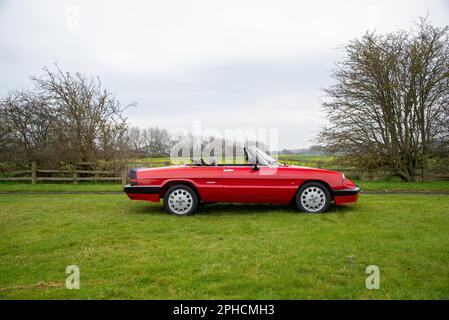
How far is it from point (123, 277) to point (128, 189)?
396cm

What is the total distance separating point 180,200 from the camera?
277 inches

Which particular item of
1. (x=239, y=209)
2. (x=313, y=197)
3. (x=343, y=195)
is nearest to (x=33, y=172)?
(x=239, y=209)

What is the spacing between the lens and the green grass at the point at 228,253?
10.4ft

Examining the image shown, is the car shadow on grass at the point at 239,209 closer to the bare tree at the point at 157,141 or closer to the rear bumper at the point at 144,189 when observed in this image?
the rear bumper at the point at 144,189

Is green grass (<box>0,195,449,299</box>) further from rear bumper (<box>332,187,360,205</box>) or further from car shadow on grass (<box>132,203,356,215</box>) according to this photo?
rear bumper (<box>332,187,360,205</box>)


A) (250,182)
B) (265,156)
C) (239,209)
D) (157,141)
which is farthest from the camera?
(157,141)

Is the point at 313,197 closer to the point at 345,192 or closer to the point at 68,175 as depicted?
the point at 345,192

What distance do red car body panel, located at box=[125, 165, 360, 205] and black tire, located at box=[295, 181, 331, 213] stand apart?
0.35ft

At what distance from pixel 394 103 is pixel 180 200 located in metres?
12.6

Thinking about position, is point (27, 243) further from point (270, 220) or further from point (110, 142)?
point (110, 142)

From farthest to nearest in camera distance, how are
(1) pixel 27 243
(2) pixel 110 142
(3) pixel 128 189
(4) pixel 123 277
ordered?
(2) pixel 110 142 < (3) pixel 128 189 < (1) pixel 27 243 < (4) pixel 123 277
